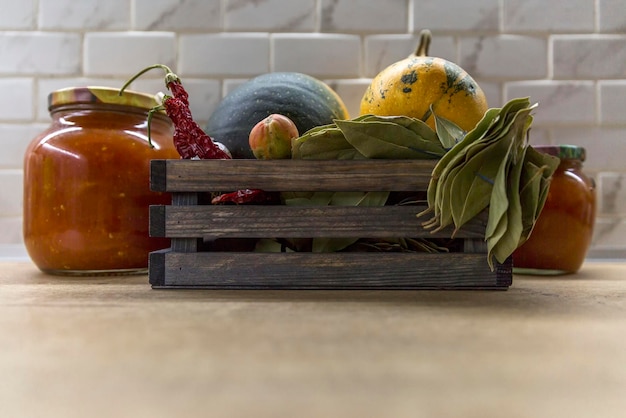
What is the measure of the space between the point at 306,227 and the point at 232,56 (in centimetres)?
49

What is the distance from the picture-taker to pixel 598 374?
0.31m

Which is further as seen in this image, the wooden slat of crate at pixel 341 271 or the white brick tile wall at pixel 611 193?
the white brick tile wall at pixel 611 193

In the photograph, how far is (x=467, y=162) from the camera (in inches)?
20.5

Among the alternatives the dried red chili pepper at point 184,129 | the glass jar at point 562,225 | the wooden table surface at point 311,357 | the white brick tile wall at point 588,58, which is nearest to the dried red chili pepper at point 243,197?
the dried red chili pepper at point 184,129

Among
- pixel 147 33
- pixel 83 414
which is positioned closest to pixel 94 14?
pixel 147 33

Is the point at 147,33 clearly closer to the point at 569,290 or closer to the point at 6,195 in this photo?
the point at 6,195

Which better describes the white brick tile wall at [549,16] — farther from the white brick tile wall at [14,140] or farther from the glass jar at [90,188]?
the white brick tile wall at [14,140]

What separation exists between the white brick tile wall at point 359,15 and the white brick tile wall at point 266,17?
0.03 metres

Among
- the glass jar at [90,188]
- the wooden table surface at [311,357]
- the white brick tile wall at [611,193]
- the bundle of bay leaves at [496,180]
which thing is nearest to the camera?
the wooden table surface at [311,357]

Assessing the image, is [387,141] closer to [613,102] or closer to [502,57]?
[502,57]

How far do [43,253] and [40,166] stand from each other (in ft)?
0.37

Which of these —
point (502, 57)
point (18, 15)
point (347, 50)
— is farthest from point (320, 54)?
point (18, 15)

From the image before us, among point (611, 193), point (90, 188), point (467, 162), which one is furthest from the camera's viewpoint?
point (611, 193)

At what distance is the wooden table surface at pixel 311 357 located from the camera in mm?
277
